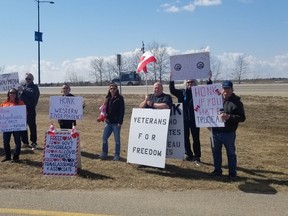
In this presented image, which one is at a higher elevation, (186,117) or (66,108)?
(66,108)

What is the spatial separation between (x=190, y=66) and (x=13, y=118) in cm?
414

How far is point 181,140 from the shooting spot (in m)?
8.43

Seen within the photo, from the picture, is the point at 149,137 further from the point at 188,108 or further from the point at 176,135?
the point at 188,108

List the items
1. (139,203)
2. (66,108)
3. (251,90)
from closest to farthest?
(139,203), (66,108), (251,90)

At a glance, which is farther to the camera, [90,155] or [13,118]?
[90,155]

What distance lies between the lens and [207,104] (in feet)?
26.5

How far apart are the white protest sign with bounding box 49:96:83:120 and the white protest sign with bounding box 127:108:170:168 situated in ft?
5.23

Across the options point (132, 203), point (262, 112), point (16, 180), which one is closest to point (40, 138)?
point (16, 180)

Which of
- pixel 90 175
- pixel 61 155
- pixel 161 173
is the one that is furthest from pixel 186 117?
pixel 61 155

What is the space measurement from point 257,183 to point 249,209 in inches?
61.3

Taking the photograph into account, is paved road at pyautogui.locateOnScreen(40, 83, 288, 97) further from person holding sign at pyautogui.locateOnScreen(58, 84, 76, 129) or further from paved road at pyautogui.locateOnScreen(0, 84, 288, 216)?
paved road at pyautogui.locateOnScreen(0, 84, 288, 216)

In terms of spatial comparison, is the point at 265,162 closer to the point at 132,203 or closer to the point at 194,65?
the point at 194,65

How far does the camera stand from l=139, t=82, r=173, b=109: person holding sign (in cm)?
842

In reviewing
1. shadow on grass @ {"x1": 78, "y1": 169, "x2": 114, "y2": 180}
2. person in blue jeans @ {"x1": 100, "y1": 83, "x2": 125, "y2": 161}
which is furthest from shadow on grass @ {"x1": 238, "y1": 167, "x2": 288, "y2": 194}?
person in blue jeans @ {"x1": 100, "y1": 83, "x2": 125, "y2": 161}
